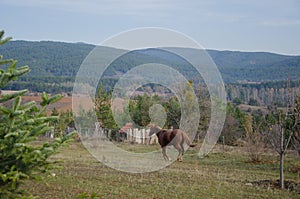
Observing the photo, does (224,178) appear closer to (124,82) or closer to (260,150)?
(260,150)

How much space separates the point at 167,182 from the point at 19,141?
831 centimetres

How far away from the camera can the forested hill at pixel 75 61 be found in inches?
3848

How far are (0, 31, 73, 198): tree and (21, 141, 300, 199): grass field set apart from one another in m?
4.44

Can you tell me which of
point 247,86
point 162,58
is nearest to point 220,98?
point 162,58

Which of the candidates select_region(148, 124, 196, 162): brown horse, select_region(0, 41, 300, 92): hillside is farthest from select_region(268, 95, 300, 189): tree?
select_region(0, 41, 300, 92): hillside

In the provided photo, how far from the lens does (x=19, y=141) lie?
4.36m

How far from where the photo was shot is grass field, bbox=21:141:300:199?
34.3 ft

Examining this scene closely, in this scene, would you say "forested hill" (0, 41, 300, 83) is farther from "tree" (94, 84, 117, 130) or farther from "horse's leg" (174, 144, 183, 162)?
"horse's leg" (174, 144, 183, 162)

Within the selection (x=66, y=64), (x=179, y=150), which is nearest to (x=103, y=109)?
(x=179, y=150)

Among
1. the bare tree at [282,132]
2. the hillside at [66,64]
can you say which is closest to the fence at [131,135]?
the bare tree at [282,132]

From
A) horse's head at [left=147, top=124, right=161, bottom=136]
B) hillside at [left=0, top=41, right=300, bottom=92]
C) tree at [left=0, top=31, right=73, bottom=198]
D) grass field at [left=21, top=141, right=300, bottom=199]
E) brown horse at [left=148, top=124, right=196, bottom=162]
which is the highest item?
hillside at [left=0, top=41, right=300, bottom=92]

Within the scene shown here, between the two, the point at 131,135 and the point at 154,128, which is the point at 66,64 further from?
the point at 154,128

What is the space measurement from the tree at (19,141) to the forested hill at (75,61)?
8037 centimetres

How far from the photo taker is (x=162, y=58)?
71.8ft
